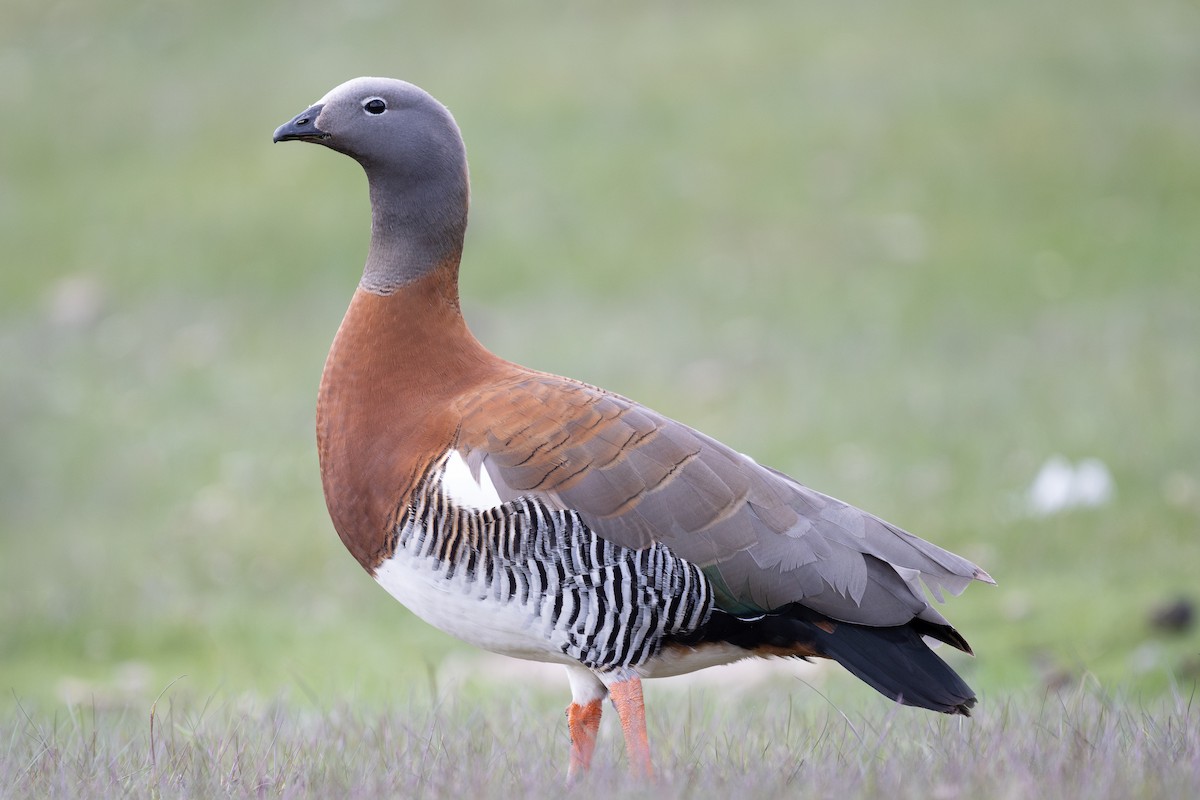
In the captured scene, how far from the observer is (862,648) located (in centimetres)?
455

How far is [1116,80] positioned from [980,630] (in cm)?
994

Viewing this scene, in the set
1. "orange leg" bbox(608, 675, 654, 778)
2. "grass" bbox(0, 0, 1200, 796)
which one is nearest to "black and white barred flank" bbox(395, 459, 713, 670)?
"orange leg" bbox(608, 675, 654, 778)

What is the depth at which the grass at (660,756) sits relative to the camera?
379 cm

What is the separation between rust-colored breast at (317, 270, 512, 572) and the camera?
4.54 meters

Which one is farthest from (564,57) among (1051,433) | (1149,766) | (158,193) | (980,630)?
(1149,766)

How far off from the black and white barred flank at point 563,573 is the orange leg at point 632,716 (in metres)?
0.18

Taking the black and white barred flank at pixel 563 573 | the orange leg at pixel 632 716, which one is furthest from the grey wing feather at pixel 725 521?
the orange leg at pixel 632 716

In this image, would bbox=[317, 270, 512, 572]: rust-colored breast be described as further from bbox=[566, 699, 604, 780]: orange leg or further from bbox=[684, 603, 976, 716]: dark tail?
bbox=[684, 603, 976, 716]: dark tail

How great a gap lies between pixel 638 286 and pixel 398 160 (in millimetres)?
9683

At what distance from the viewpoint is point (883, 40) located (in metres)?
17.2

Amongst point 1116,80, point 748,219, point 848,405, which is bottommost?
point 848,405

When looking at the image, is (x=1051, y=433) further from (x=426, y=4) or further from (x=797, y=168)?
(x=426, y=4)

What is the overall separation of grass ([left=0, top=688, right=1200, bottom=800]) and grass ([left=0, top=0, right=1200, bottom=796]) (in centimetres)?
225

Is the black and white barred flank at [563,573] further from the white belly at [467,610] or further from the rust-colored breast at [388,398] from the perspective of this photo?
Result: the rust-colored breast at [388,398]
